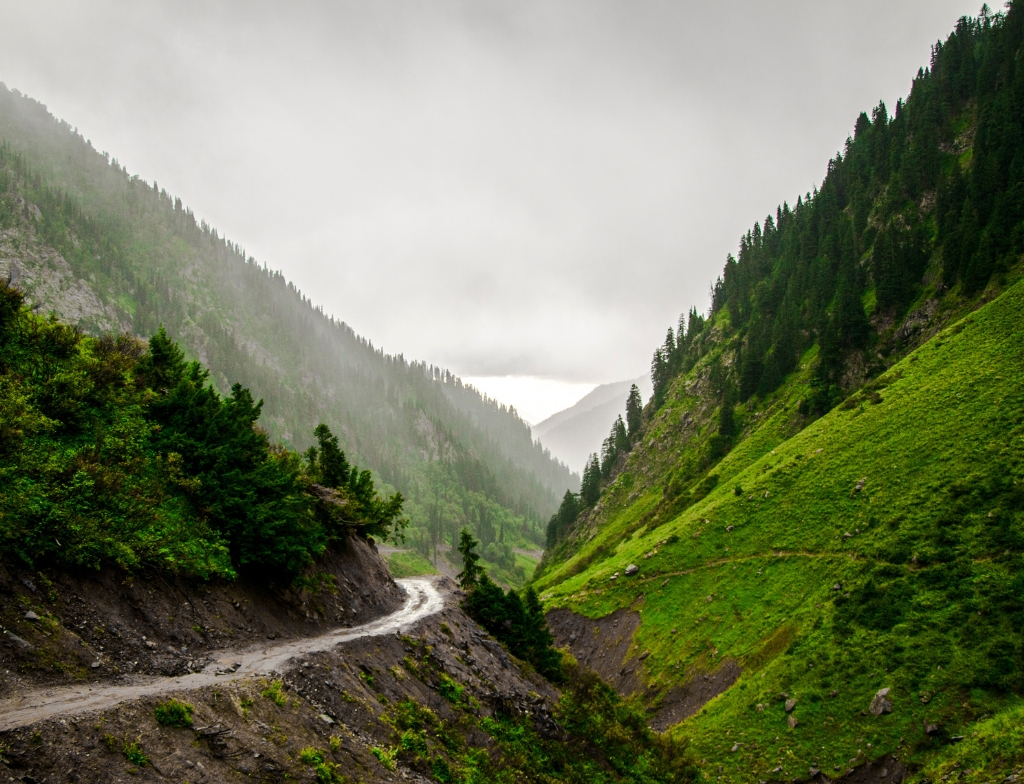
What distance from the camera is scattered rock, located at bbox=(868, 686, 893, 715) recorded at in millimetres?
30206

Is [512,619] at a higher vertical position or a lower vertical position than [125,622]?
lower

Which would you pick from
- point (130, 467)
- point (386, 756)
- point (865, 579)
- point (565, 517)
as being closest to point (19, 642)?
point (130, 467)

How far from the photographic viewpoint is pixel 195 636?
2205 cm

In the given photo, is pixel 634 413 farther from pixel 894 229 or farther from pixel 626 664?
pixel 626 664

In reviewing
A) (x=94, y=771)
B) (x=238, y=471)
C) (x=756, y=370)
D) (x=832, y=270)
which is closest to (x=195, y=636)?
(x=238, y=471)

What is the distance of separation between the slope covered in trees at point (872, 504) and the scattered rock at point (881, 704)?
136 millimetres

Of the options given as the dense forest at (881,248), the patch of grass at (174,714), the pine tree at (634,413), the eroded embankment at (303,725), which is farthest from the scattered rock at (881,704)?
the pine tree at (634,413)

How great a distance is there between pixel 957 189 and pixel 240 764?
12078 centimetres

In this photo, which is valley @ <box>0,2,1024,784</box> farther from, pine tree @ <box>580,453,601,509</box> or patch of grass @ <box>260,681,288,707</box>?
pine tree @ <box>580,453,601,509</box>

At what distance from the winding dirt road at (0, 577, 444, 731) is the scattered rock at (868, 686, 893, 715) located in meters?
30.0

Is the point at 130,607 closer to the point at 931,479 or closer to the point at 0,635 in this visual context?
the point at 0,635

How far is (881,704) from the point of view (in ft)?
100

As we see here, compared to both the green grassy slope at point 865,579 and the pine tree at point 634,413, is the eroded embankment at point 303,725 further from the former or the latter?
the pine tree at point 634,413

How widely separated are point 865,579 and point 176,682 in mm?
45219
